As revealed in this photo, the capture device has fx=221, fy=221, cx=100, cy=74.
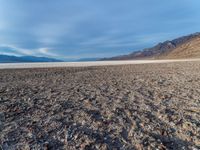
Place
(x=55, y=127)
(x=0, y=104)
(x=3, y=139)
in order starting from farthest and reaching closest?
(x=0, y=104) → (x=55, y=127) → (x=3, y=139)

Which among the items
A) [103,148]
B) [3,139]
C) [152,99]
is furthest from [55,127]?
[152,99]

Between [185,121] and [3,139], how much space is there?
3.56m

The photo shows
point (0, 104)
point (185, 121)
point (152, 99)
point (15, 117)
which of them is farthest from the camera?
point (152, 99)

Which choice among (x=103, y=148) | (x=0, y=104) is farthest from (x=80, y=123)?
(x=0, y=104)

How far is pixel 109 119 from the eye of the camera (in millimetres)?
4805

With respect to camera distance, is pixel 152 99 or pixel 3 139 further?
pixel 152 99

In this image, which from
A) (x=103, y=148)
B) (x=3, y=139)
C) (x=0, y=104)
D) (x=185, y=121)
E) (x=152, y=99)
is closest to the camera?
(x=103, y=148)

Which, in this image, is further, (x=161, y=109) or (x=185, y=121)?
(x=161, y=109)

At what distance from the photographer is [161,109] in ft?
18.1

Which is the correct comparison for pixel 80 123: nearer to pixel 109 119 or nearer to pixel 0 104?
pixel 109 119

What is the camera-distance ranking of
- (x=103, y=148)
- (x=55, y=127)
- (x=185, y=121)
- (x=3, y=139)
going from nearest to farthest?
(x=103, y=148)
(x=3, y=139)
(x=55, y=127)
(x=185, y=121)

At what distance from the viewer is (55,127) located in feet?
14.2

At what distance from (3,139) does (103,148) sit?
1.74 metres

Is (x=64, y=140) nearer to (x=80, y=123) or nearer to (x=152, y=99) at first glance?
(x=80, y=123)
